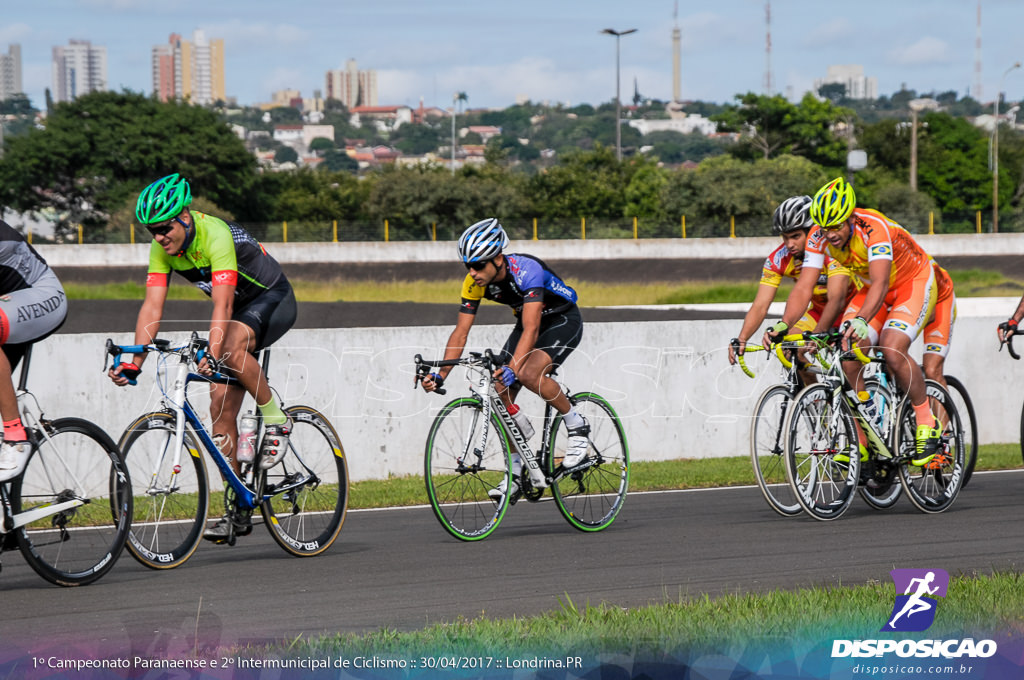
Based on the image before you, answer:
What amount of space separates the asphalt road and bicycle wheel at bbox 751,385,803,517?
0.16 m

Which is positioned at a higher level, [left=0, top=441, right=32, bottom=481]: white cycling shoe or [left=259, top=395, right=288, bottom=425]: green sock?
[left=259, top=395, right=288, bottom=425]: green sock

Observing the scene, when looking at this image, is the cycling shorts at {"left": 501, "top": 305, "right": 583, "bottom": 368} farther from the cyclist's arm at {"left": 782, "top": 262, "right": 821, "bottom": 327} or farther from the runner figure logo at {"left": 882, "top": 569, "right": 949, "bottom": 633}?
the runner figure logo at {"left": 882, "top": 569, "right": 949, "bottom": 633}

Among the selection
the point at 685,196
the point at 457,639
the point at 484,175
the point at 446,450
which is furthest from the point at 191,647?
the point at 484,175

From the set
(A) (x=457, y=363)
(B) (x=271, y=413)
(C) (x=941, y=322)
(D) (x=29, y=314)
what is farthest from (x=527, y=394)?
(D) (x=29, y=314)

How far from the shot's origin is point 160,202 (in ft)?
21.1

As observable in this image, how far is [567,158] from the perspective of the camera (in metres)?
83.4

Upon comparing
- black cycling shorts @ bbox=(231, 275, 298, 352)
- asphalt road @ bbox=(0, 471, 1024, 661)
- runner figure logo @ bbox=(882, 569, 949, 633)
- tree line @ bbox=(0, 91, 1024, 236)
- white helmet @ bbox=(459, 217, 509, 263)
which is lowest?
asphalt road @ bbox=(0, 471, 1024, 661)

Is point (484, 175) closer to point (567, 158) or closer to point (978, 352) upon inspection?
point (567, 158)

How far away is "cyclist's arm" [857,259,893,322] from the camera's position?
8406mm

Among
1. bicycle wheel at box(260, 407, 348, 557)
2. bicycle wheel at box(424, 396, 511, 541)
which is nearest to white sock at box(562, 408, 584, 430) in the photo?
bicycle wheel at box(424, 396, 511, 541)

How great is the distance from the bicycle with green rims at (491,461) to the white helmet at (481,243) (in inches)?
23.1

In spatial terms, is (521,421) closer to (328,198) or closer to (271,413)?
(271,413)

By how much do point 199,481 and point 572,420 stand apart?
8.35 feet

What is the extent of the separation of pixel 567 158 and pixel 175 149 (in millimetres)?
27485
